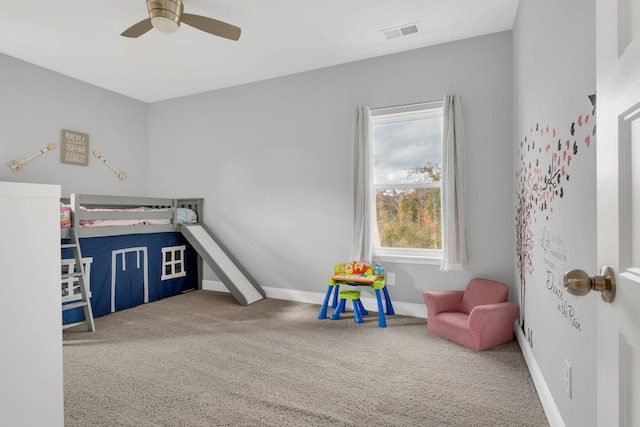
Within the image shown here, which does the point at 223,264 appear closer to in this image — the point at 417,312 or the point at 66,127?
the point at 417,312

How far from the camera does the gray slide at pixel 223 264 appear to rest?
153 inches

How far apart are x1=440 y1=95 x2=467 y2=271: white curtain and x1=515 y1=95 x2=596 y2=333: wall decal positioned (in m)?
0.44

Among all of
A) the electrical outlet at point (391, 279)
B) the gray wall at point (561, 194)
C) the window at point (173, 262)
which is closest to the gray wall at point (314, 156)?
the electrical outlet at point (391, 279)

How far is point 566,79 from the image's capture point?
1506 millimetres

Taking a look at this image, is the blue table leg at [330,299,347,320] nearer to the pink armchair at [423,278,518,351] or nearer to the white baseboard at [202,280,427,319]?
the white baseboard at [202,280,427,319]

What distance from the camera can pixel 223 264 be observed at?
160 inches

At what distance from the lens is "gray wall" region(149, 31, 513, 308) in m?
3.15

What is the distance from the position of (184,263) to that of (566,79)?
13.7 feet

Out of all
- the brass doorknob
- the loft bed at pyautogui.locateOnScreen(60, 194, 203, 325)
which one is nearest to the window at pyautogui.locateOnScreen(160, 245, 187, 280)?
the loft bed at pyautogui.locateOnScreen(60, 194, 203, 325)

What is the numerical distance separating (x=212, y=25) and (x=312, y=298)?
2.71 metres

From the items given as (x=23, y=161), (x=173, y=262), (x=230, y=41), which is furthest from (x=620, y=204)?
(x=23, y=161)

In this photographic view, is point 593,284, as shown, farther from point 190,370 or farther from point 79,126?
point 79,126

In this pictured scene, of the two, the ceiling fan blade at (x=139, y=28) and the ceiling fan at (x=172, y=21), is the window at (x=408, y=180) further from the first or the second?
the ceiling fan blade at (x=139, y=28)

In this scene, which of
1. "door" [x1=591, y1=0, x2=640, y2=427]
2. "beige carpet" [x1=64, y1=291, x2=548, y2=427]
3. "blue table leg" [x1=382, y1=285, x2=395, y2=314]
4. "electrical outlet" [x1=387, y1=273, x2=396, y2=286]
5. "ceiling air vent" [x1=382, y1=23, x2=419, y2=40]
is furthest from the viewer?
"electrical outlet" [x1=387, y1=273, x2=396, y2=286]
